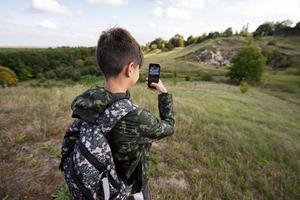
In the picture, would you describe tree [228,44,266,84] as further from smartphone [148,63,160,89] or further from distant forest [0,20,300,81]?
smartphone [148,63,160,89]

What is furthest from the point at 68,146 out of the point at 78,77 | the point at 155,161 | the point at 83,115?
the point at 78,77

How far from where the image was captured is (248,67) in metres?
47.5

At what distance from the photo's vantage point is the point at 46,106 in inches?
299

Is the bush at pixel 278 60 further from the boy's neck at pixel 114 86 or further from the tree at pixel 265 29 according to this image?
the boy's neck at pixel 114 86

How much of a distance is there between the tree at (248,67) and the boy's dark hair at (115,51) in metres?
47.7

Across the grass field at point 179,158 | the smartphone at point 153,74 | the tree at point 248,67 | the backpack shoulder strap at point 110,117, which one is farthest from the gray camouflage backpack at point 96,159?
the tree at point 248,67

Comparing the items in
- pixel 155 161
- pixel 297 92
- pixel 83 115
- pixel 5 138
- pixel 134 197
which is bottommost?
pixel 297 92

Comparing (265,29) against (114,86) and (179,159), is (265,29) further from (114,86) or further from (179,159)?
(114,86)

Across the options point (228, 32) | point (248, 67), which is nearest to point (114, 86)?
point (248, 67)

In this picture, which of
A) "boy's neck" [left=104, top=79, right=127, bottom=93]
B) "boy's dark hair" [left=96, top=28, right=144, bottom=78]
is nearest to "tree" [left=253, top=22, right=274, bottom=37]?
"boy's dark hair" [left=96, top=28, right=144, bottom=78]

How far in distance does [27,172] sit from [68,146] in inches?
112

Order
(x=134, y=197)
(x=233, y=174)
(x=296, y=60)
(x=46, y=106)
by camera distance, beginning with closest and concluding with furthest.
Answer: (x=134, y=197), (x=233, y=174), (x=46, y=106), (x=296, y=60)

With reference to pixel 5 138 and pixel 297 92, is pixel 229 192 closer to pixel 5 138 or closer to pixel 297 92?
pixel 5 138

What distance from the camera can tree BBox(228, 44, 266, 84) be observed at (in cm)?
4703
